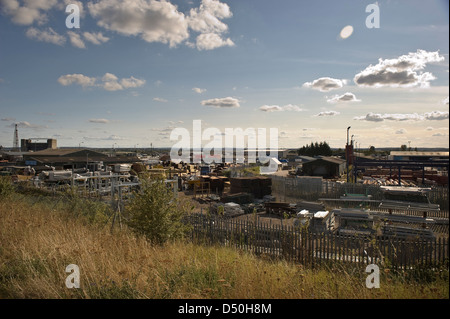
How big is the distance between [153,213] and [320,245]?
5.35 m

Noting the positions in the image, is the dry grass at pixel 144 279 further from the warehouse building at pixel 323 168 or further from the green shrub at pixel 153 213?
the warehouse building at pixel 323 168

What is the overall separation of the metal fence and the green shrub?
2.12 m

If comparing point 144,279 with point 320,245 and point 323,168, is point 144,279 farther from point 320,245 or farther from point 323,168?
point 323,168

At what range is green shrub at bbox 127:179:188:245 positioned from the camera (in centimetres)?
768

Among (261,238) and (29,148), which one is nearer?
(261,238)

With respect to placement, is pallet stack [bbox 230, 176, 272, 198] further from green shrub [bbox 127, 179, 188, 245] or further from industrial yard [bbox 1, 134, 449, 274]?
green shrub [bbox 127, 179, 188, 245]

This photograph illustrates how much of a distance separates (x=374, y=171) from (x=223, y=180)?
2604 centimetres

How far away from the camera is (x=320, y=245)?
890cm

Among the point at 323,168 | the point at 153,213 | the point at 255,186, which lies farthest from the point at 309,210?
the point at 323,168

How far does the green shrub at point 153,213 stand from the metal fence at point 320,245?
2120 mm
